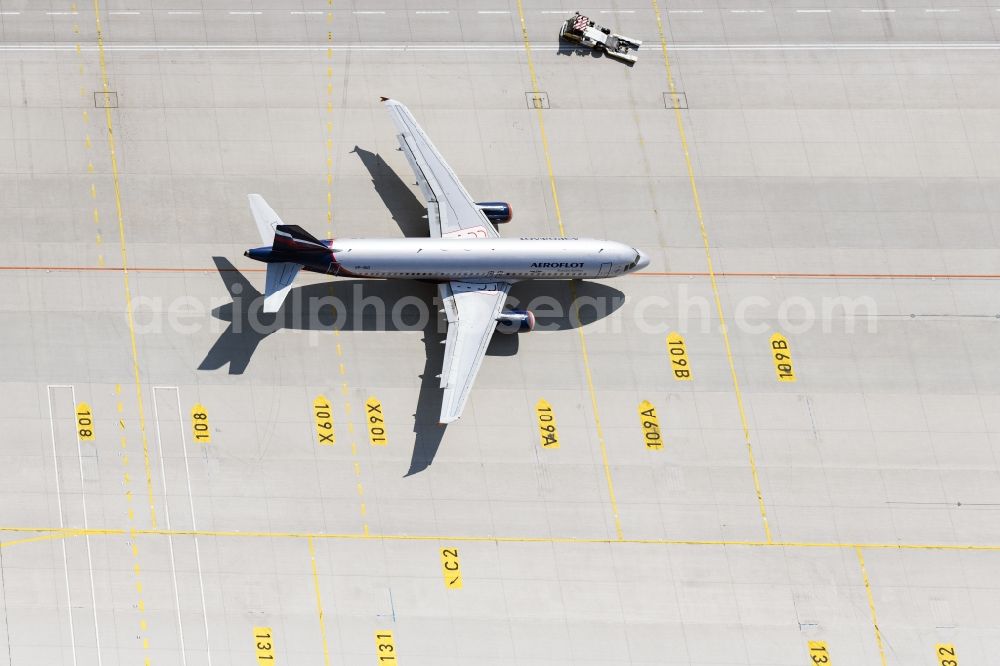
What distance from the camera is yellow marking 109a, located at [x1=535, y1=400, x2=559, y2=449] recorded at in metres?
40.5

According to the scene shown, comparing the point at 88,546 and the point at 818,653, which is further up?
the point at 88,546

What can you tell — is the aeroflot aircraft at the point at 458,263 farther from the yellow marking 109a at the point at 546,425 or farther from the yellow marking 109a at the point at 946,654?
the yellow marking 109a at the point at 946,654

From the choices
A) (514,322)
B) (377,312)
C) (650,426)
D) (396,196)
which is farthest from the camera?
(396,196)

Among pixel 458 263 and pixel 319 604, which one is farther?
pixel 458 263

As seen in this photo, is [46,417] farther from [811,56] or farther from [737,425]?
[811,56]

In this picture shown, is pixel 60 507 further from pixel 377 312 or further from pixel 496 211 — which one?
pixel 496 211

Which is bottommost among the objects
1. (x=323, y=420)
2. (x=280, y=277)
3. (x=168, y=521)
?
(x=168, y=521)

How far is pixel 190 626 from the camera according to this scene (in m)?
38.6

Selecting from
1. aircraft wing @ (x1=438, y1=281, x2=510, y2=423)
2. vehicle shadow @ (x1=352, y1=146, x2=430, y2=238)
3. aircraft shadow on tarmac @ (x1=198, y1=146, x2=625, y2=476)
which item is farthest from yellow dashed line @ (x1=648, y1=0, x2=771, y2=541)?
vehicle shadow @ (x1=352, y1=146, x2=430, y2=238)

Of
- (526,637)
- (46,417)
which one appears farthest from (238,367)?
(526,637)

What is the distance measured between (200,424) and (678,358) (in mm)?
24812

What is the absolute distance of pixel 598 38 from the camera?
44.8m

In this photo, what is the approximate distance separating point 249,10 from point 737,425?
3536 cm

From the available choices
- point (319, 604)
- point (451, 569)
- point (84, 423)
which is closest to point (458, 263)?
point (451, 569)
